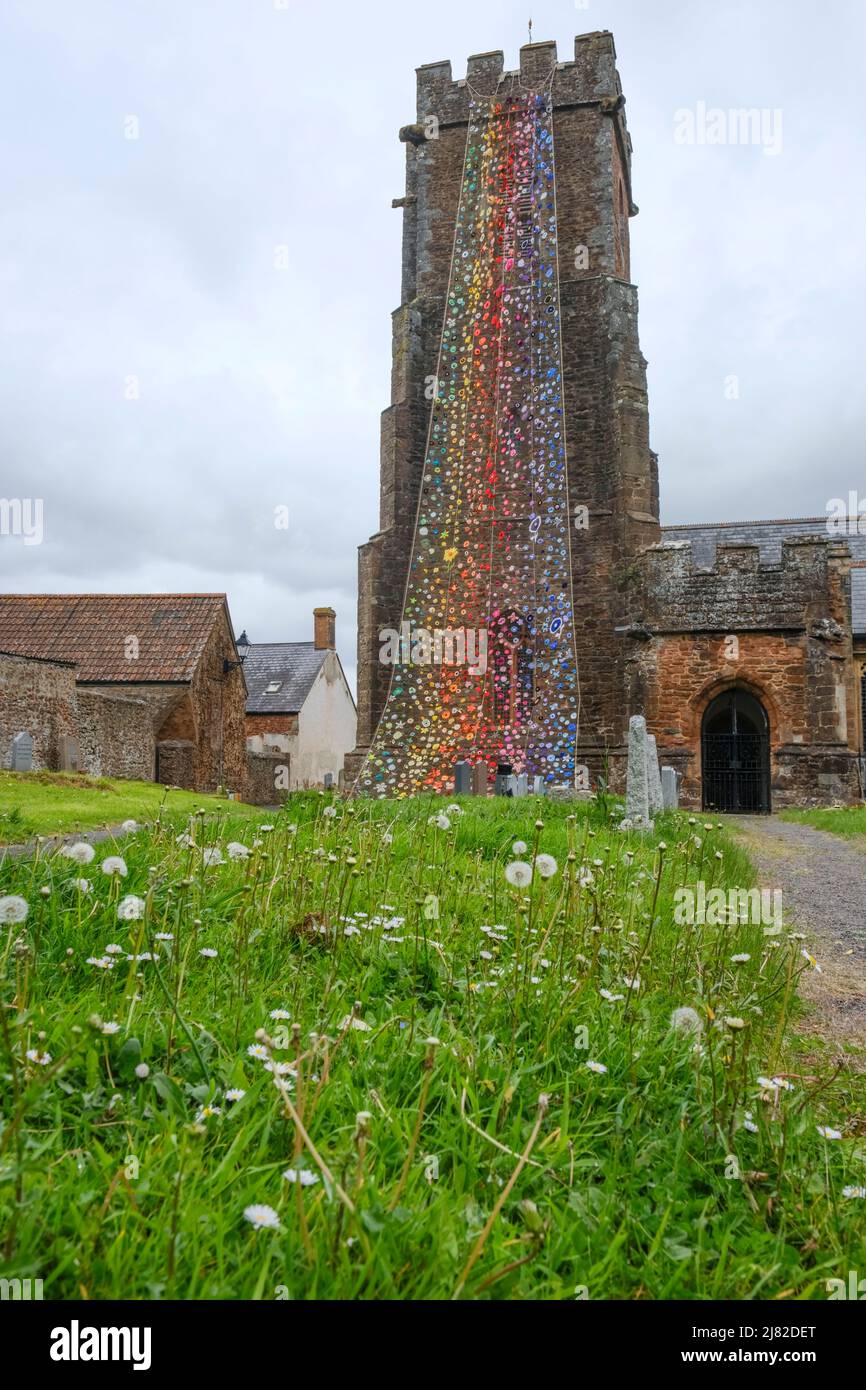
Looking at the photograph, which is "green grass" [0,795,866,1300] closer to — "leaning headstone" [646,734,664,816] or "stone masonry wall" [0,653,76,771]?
"leaning headstone" [646,734,664,816]

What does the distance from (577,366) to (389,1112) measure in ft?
66.4

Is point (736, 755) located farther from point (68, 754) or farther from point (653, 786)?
point (68, 754)

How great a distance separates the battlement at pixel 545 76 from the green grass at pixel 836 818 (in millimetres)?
16314

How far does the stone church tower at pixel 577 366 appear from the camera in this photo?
19359 millimetres

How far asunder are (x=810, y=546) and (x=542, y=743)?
676 centimetres

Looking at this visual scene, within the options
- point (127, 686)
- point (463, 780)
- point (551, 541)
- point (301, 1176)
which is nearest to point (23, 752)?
point (127, 686)

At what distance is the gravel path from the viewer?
13.0 feet

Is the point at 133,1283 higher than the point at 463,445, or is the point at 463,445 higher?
the point at 463,445

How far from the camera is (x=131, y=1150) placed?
1.90 meters

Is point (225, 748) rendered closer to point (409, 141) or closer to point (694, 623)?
point (694, 623)

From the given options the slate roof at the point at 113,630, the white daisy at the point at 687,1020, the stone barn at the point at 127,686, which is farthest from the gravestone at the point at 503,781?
the white daisy at the point at 687,1020

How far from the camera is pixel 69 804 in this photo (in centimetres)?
1137

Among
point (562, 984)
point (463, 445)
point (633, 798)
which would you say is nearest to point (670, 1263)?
point (562, 984)

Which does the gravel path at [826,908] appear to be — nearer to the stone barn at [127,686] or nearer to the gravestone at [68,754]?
the gravestone at [68,754]
